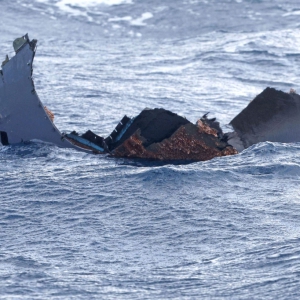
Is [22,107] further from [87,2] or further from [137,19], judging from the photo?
[87,2]

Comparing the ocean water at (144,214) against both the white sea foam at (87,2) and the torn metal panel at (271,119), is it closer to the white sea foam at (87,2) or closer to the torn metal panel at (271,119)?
the torn metal panel at (271,119)

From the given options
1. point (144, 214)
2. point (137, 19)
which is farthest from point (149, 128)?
point (137, 19)

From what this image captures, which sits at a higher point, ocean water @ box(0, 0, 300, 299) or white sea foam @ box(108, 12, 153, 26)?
white sea foam @ box(108, 12, 153, 26)

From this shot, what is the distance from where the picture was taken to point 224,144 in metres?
16.4

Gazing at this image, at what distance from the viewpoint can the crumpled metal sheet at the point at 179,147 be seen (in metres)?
15.8

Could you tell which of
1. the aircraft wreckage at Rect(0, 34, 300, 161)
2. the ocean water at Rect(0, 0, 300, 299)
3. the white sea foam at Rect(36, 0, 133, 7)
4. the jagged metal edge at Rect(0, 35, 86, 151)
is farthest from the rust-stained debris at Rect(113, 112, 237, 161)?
the white sea foam at Rect(36, 0, 133, 7)

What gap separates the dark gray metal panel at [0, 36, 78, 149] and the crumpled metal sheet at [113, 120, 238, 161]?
177cm

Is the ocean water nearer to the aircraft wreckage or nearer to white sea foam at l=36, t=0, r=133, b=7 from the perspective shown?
the aircraft wreckage

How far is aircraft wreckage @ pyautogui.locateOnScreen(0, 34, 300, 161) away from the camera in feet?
52.0

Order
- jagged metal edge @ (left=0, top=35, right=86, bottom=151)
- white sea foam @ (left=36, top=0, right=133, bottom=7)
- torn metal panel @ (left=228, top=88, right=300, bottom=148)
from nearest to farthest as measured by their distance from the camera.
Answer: jagged metal edge @ (left=0, top=35, right=86, bottom=151), torn metal panel @ (left=228, top=88, right=300, bottom=148), white sea foam @ (left=36, top=0, right=133, bottom=7)

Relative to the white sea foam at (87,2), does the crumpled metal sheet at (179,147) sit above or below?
below

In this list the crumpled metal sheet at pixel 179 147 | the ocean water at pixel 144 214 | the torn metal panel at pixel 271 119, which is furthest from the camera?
the torn metal panel at pixel 271 119

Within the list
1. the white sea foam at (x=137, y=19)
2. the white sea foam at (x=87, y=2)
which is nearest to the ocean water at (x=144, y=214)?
the white sea foam at (x=137, y=19)

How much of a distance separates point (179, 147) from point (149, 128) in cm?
85
